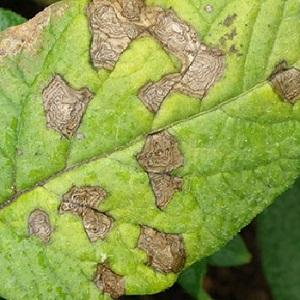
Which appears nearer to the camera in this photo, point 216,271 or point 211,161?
point 211,161

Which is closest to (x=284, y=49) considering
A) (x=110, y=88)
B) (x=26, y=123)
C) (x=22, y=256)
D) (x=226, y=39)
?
(x=226, y=39)

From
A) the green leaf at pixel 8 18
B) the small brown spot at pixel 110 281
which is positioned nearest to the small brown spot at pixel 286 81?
the small brown spot at pixel 110 281

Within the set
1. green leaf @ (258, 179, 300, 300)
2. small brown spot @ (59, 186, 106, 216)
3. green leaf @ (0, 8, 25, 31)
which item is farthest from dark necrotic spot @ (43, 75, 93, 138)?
green leaf @ (258, 179, 300, 300)

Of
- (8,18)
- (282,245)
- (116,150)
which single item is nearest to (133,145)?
(116,150)

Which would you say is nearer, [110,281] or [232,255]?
[110,281]

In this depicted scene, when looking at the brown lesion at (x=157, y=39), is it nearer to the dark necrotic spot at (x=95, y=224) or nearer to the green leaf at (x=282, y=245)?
the dark necrotic spot at (x=95, y=224)

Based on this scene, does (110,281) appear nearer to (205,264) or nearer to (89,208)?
(89,208)

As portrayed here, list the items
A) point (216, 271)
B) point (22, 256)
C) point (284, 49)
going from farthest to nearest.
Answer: point (216, 271) → point (22, 256) → point (284, 49)

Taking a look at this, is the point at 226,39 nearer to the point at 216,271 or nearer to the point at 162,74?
the point at 162,74
